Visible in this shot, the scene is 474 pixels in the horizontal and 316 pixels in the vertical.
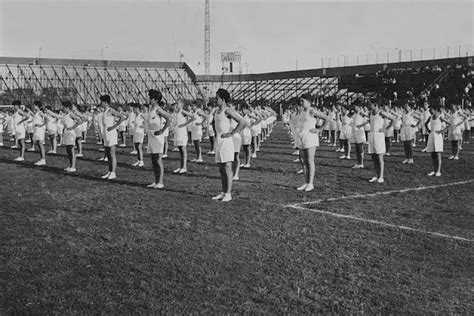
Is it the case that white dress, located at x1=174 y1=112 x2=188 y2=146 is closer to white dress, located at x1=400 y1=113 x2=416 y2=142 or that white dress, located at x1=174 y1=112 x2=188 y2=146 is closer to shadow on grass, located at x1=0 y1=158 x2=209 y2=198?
shadow on grass, located at x1=0 y1=158 x2=209 y2=198

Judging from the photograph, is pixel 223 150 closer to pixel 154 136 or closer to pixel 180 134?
pixel 154 136

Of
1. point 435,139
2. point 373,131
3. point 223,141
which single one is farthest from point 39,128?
point 435,139

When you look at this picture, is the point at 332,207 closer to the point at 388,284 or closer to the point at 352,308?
the point at 388,284

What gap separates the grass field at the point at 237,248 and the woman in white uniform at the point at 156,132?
669 millimetres

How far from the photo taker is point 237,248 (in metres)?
7.10

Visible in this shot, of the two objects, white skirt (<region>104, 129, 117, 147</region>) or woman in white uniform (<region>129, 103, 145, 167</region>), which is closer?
white skirt (<region>104, 129, 117, 147</region>)

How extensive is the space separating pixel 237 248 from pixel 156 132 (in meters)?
5.86

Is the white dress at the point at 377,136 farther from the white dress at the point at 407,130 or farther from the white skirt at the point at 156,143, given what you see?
the white dress at the point at 407,130

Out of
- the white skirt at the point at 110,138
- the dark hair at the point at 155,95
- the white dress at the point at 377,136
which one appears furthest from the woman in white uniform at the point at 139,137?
the white dress at the point at 377,136

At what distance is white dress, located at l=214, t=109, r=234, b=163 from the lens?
1048cm

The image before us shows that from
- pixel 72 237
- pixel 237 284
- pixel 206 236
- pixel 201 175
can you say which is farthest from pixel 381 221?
pixel 201 175

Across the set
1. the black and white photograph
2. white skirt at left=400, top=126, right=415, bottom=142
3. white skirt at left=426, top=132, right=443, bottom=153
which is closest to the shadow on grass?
the black and white photograph

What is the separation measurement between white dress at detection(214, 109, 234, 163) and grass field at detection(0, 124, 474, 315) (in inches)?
38.0

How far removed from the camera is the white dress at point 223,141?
10.5 m
